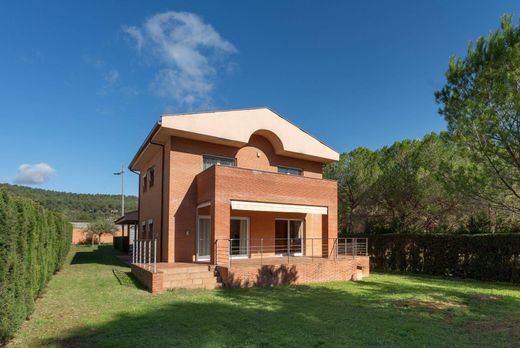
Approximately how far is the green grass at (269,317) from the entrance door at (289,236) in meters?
7.45

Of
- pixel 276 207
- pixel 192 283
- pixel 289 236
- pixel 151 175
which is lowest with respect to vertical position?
pixel 192 283

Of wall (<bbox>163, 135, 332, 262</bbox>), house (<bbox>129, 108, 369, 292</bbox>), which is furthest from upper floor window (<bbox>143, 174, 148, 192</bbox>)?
wall (<bbox>163, 135, 332, 262</bbox>)

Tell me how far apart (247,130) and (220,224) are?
690 cm

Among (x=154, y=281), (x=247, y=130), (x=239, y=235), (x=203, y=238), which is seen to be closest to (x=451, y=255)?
(x=239, y=235)

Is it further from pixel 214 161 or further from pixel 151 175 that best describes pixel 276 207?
pixel 151 175

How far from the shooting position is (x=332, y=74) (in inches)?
1049

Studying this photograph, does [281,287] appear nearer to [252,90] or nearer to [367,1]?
[367,1]

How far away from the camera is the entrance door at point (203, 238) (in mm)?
20906

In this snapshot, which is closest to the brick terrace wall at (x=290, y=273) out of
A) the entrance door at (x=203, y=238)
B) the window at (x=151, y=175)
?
the entrance door at (x=203, y=238)

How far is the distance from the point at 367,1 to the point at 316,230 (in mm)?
14968

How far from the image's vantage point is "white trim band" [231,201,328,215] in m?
18.7

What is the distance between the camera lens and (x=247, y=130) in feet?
72.8

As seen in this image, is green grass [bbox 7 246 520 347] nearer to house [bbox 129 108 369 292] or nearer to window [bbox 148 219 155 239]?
house [bbox 129 108 369 292]

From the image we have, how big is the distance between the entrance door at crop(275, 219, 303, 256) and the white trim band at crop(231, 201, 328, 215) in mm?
3093
